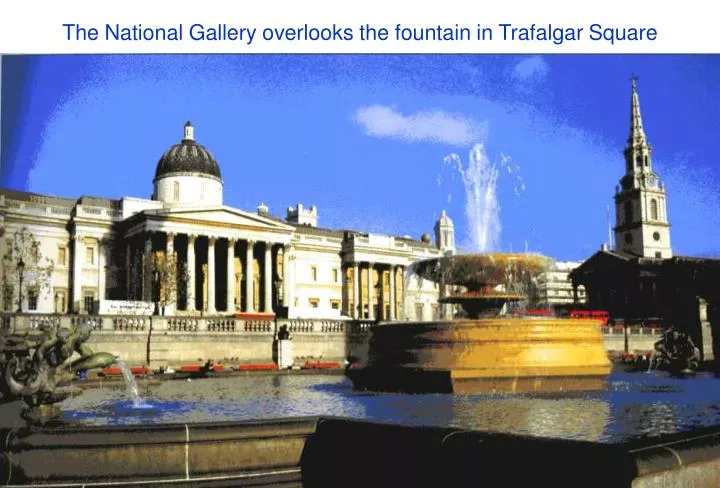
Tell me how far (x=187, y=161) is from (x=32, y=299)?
1504 cm

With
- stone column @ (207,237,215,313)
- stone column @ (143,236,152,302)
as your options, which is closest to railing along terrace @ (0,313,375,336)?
stone column @ (143,236,152,302)

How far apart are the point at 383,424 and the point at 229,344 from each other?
85.6 ft

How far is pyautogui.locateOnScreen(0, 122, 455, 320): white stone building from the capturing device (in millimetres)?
47562

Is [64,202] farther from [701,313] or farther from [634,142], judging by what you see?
[634,142]

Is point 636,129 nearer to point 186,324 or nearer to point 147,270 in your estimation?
point 147,270

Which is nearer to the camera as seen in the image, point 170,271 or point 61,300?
point 170,271

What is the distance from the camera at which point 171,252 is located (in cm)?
4862

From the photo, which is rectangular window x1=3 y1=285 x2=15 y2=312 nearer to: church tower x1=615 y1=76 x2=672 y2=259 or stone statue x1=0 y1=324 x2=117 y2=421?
stone statue x1=0 y1=324 x2=117 y2=421

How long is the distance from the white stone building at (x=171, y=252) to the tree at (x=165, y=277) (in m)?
0.07

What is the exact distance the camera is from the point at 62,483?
16.0ft

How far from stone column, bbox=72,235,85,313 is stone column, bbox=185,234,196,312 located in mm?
7003

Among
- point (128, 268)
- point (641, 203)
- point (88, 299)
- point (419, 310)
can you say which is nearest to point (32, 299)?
point (88, 299)

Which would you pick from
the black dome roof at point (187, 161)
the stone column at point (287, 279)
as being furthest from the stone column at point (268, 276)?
the black dome roof at point (187, 161)

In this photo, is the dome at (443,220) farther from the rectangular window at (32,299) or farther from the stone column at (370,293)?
the rectangular window at (32,299)
